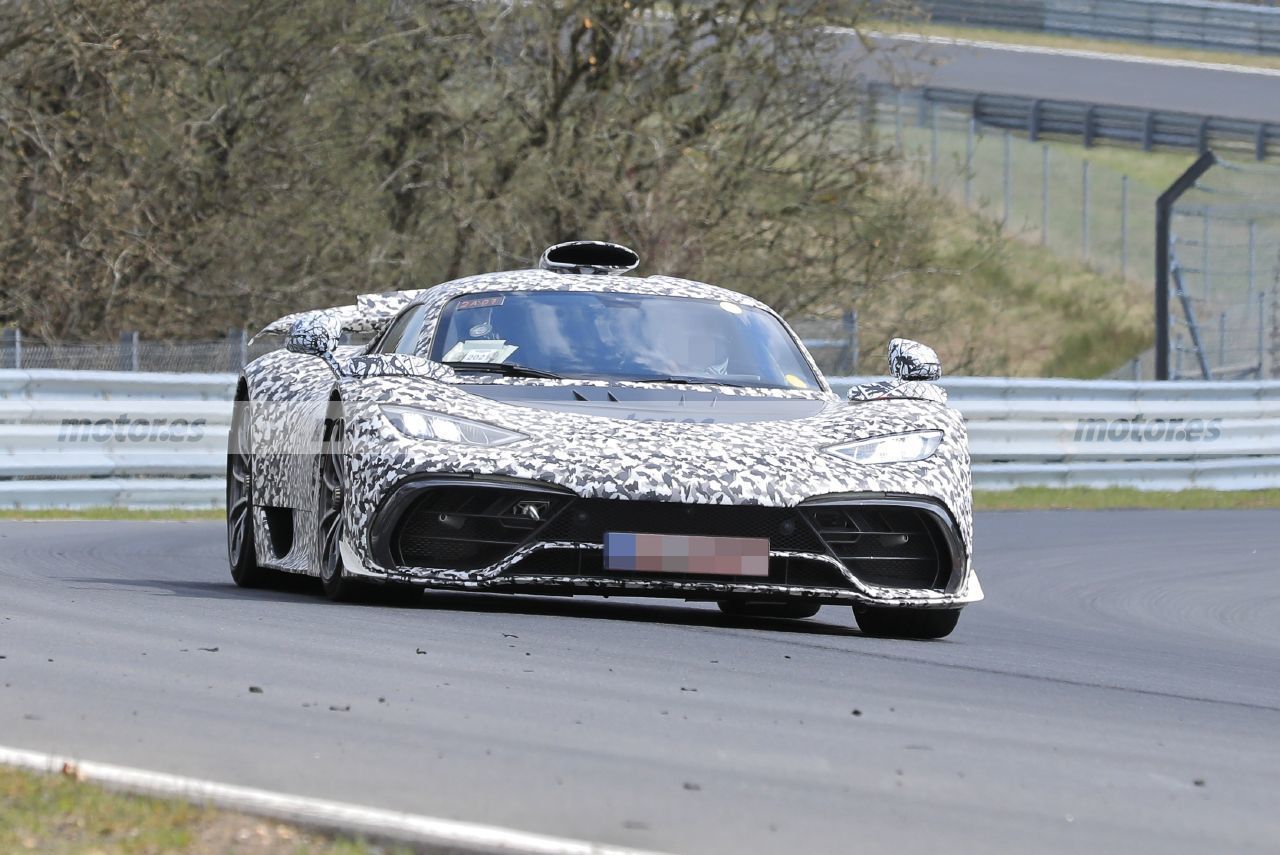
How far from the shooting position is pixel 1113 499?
63.5 ft

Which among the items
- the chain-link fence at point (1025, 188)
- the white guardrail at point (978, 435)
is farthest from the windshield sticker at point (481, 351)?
the chain-link fence at point (1025, 188)

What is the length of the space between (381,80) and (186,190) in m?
2.51

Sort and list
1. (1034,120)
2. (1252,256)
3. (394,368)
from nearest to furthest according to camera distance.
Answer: (394,368), (1252,256), (1034,120)

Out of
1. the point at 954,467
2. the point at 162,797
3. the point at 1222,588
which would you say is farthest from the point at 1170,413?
the point at 162,797

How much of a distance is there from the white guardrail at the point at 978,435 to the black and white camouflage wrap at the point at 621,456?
7431 mm

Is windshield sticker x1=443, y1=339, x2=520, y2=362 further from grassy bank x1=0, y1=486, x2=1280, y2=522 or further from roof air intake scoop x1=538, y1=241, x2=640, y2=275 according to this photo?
grassy bank x1=0, y1=486, x2=1280, y2=522

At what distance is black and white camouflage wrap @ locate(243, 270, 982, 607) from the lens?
24.4 feet

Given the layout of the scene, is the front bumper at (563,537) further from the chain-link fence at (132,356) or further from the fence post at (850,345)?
the fence post at (850,345)

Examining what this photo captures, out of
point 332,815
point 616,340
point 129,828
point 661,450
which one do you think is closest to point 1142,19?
point 616,340

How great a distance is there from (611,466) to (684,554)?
0.36 meters

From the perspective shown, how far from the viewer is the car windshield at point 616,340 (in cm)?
842

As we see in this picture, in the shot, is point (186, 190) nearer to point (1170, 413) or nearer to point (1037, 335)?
point (1170, 413)

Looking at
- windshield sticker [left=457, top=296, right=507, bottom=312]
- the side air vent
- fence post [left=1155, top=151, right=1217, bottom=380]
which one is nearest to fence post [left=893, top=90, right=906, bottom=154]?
fence post [left=1155, top=151, right=1217, bottom=380]

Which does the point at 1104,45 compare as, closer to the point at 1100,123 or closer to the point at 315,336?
the point at 1100,123
